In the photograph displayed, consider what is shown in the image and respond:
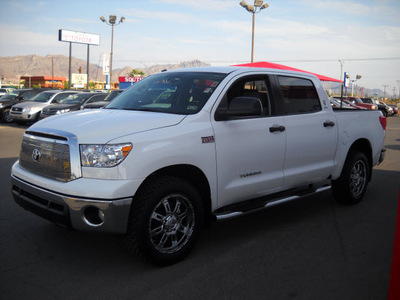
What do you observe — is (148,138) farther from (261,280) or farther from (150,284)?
(261,280)

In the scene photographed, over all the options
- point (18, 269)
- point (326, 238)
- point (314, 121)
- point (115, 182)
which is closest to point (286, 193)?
point (326, 238)

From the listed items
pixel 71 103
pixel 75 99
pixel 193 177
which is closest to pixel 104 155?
pixel 193 177

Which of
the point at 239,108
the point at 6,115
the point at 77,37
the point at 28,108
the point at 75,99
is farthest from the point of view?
the point at 77,37

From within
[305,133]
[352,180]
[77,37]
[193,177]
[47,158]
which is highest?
[77,37]

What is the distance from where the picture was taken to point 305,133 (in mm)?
5156

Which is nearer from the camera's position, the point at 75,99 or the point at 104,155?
the point at 104,155

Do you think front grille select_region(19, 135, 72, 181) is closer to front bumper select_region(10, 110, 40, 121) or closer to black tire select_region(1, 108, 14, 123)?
front bumper select_region(10, 110, 40, 121)

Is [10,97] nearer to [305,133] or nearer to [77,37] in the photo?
[305,133]

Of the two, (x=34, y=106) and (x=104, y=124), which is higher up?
(x=34, y=106)

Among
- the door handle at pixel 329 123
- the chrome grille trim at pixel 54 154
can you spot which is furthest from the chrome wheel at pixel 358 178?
the chrome grille trim at pixel 54 154

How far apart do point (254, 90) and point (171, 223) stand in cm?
191

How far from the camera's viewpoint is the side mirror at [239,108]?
4191 millimetres

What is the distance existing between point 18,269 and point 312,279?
2.58 meters

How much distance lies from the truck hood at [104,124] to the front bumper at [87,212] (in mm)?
501
